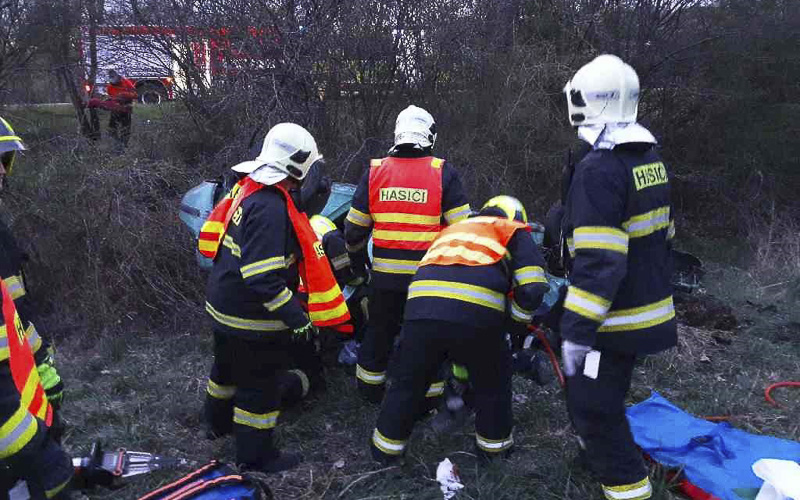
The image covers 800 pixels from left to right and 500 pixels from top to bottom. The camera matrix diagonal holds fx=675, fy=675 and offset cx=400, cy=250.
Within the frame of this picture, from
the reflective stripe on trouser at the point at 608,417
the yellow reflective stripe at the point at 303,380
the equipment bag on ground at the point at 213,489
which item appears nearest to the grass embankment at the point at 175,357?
the yellow reflective stripe at the point at 303,380

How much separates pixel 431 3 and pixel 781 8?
5.36m

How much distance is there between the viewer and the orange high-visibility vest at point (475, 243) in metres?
3.30

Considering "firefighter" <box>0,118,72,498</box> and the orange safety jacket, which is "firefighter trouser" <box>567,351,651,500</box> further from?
"firefighter" <box>0,118,72,498</box>

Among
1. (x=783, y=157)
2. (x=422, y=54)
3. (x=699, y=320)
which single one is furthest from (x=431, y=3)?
(x=783, y=157)

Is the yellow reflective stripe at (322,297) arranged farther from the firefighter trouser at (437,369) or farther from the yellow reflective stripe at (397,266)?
the yellow reflective stripe at (397,266)

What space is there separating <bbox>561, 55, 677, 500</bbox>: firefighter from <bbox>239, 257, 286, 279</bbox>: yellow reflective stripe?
1344 mm

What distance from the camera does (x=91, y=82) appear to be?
26.9 ft

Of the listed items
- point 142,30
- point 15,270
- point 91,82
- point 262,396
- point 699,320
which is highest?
point 142,30

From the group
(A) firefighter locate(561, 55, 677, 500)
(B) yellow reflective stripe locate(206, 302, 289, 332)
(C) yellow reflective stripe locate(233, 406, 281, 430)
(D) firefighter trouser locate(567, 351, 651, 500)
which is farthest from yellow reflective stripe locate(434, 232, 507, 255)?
(C) yellow reflective stripe locate(233, 406, 281, 430)

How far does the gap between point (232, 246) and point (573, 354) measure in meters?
1.73

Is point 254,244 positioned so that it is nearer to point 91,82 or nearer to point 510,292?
point 510,292

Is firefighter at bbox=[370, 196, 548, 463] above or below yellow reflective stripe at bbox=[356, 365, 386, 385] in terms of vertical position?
above

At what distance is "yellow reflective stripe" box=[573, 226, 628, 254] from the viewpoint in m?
2.74

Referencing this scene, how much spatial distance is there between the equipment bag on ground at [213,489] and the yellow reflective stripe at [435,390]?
141 cm
